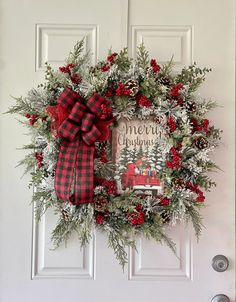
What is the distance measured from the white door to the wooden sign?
23cm

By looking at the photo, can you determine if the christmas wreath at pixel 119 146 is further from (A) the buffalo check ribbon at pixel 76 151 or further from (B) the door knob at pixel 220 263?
(B) the door knob at pixel 220 263

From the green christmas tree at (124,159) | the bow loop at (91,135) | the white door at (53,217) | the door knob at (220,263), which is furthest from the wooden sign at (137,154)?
the door knob at (220,263)

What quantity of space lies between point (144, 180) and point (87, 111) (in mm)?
304

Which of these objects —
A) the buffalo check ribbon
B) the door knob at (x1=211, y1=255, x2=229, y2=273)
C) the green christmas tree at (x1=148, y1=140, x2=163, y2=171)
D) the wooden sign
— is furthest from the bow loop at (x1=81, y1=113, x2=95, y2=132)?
the door knob at (x1=211, y1=255, x2=229, y2=273)

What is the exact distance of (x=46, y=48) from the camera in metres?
1.17

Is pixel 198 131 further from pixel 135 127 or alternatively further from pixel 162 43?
pixel 162 43

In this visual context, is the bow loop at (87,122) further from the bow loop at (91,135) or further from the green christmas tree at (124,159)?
the green christmas tree at (124,159)

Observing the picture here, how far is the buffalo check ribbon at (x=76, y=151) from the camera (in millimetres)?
1000

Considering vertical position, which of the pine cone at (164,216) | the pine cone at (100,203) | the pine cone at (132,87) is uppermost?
the pine cone at (132,87)

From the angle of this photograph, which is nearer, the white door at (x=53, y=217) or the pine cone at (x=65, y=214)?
the pine cone at (x=65, y=214)

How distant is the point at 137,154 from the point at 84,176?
21 cm

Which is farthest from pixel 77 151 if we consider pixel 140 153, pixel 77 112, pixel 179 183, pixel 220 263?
pixel 220 263

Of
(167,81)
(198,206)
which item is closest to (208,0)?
(167,81)

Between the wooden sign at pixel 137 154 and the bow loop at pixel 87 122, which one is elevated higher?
the bow loop at pixel 87 122
